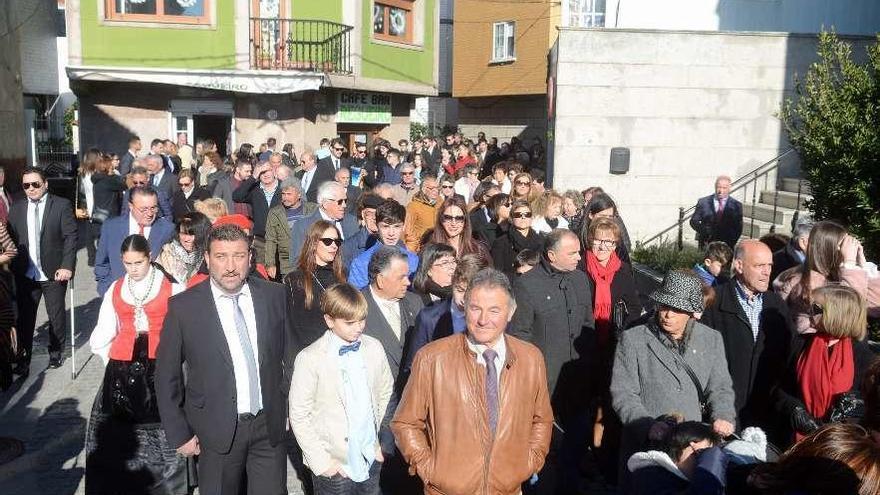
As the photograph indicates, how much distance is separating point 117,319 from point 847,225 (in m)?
6.74

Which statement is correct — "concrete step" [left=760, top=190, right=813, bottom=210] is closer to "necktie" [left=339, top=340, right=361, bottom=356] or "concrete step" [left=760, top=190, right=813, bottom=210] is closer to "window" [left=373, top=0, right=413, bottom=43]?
"necktie" [left=339, top=340, right=361, bottom=356]

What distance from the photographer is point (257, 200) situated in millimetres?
10836

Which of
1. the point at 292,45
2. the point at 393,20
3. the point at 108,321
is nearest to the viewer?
the point at 108,321

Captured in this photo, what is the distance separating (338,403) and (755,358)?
2.73 m

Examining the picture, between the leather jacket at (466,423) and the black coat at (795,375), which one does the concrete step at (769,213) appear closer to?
the black coat at (795,375)

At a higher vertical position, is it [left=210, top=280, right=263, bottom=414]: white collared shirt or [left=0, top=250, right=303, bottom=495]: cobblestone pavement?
[left=210, top=280, right=263, bottom=414]: white collared shirt

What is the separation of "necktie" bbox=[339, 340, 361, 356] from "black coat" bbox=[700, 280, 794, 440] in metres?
2.44

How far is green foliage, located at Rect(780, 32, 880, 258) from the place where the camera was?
319 inches

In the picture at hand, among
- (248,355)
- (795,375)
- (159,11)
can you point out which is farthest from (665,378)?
(159,11)

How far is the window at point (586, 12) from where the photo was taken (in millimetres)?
26891

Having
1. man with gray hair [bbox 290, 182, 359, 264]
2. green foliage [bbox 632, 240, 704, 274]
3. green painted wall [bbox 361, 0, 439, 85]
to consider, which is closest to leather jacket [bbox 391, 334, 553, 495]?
man with gray hair [bbox 290, 182, 359, 264]

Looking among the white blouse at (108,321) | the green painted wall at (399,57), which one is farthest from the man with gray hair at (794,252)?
the green painted wall at (399,57)

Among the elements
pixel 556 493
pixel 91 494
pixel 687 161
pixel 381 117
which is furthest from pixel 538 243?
pixel 381 117

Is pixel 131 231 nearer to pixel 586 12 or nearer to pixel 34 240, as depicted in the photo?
pixel 34 240
